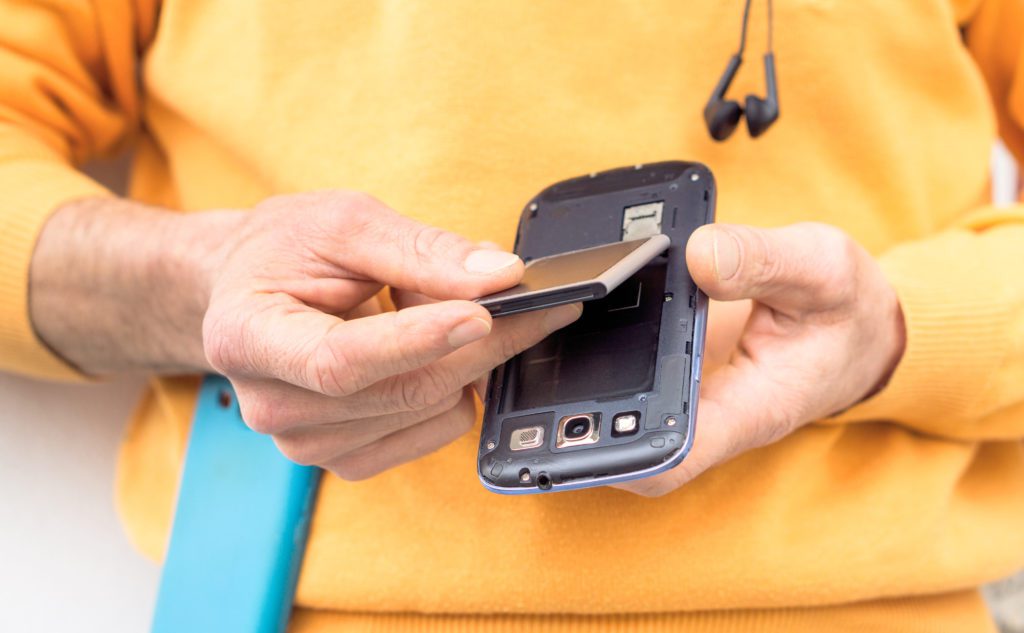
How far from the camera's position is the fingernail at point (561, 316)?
0.58 metres

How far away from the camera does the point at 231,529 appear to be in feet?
2.56

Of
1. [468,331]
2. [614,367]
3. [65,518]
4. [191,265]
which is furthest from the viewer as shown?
[65,518]

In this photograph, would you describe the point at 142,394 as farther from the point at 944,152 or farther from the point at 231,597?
the point at 944,152

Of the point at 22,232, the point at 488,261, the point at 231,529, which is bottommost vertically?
the point at 231,529

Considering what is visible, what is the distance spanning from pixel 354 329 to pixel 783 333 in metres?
0.34

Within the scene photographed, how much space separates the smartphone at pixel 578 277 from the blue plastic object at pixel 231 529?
300mm

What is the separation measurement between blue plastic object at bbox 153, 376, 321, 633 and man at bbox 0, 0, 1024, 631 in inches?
Result: 1.0

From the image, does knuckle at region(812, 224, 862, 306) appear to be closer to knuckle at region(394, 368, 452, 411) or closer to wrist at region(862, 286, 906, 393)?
wrist at region(862, 286, 906, 393)

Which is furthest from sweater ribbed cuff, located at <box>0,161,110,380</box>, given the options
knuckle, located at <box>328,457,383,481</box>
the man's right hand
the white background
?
knuckle, located at <box>328,457,383,481</box>

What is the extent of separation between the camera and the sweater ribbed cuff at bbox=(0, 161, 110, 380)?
78cm

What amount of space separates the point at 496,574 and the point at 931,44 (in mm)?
637

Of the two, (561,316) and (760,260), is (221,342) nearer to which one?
(561,316)

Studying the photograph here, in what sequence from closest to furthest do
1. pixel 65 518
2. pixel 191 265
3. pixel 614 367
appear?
pixel 614 367
pixel 191 265
pixel 65 518

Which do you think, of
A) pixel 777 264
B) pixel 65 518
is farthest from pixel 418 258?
pixel 65 518
